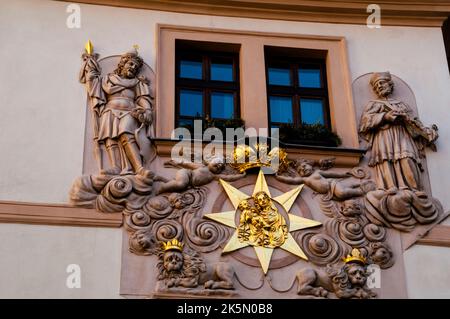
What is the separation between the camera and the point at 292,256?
34.9 ft

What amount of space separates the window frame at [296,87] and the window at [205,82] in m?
0.45

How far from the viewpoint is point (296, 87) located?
12297mm

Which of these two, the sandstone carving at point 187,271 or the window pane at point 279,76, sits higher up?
the window pane at point 279,76

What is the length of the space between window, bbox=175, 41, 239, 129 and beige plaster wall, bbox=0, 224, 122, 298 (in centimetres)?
200

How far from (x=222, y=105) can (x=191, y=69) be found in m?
0.70

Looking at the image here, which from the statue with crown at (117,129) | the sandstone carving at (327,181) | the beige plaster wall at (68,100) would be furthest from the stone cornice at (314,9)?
the sandstone carving at (327,181)

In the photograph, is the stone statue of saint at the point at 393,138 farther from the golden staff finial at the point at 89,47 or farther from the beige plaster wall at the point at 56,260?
the golden staff finial at the point at 89,47

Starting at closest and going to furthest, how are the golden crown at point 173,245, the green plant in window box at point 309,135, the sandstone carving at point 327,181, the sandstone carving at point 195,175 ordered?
the golden crown at point 173,245, the sandstone carving at point 195,175, the sandstone carving at point 327,181, the green plant in window box at point 309,135

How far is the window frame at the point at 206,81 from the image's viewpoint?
11.9 m

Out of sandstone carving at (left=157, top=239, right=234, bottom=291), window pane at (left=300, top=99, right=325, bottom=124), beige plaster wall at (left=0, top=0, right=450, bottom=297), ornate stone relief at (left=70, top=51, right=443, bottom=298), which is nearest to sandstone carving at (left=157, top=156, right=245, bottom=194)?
ornate stone relief at (left=70, top=51, right=443, bottom=298)

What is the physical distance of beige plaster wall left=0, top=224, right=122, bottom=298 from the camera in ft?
33.0

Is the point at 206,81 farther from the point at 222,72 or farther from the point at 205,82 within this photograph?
the point at 222,72

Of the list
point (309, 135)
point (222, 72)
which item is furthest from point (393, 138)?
point (222, 72)
